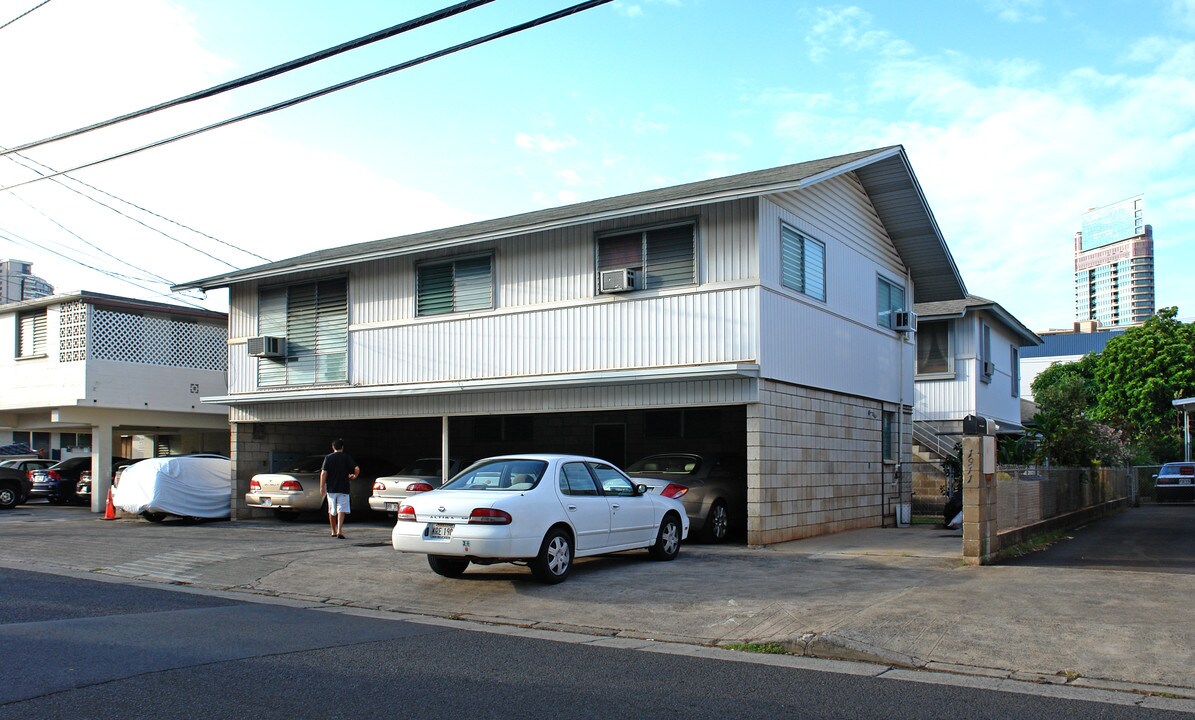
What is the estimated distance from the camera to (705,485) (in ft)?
50.8

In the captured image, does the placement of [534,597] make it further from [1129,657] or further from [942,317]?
[942,317]

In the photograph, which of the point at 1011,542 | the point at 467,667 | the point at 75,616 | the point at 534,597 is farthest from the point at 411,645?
the point at 1011,542

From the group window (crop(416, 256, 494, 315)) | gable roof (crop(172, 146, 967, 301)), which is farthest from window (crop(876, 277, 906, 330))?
window (crop(416, 256, 494, 315))

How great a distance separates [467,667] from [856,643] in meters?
3.22

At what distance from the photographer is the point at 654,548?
42.8 ft

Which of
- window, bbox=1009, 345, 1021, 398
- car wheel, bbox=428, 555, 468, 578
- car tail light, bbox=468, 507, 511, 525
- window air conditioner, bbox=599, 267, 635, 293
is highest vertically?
window air conditioner, bbox=599, 267, 635, 293

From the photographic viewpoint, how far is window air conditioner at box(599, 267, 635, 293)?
15.6 meters

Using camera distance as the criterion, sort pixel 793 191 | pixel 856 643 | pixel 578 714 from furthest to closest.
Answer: pixel 793 191 → pixel 856 643 → pixel 578 714

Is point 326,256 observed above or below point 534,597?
above

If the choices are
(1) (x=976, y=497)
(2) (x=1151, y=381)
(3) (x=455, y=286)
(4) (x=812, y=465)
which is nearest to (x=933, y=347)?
(4) (x=812, y=465)

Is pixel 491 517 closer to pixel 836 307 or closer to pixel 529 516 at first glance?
pixel 529 516

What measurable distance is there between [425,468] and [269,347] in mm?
4410

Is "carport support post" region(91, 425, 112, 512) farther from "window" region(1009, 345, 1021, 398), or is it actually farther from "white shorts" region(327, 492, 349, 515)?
"window" region(1009, 345, 1021, 398)

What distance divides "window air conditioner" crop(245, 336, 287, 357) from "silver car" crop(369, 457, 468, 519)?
395 cm
